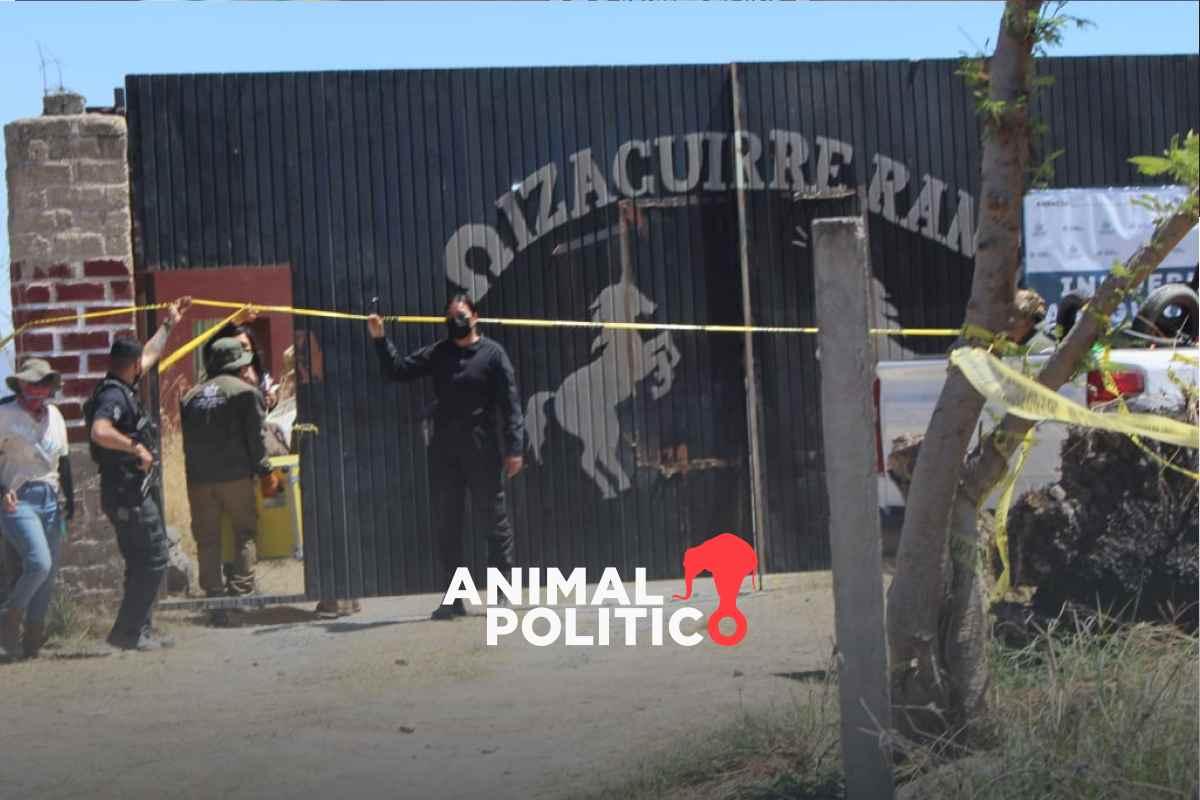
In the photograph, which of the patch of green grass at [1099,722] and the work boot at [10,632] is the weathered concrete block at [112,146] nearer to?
the work boot at [10,632]

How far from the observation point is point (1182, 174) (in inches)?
181

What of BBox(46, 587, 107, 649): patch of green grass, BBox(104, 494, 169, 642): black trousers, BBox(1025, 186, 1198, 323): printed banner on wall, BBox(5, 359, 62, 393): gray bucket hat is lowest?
BBox(46, 587, 107, 649): patch of green grass

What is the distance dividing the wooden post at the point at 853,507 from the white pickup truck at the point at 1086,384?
220cm

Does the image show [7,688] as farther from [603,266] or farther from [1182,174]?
[1182,174]

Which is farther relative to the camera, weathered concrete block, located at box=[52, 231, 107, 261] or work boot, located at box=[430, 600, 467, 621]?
work boot, located at box=[430, 600, 467, 621]

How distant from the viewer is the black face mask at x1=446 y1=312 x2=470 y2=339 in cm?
880

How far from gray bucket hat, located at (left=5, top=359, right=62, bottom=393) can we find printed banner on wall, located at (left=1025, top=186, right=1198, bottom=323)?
5.75 metres

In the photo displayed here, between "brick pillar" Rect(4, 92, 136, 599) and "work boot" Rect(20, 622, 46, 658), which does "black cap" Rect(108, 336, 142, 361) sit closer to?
"brick pillar" Rect(4, 92, 136, 599)

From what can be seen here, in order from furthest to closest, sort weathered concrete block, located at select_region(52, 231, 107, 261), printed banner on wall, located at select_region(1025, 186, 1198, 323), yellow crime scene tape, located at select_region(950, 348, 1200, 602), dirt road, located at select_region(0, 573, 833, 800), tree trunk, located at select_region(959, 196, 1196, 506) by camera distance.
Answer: printed banner on wall, located at select_region(1025, 186, 1198, 323)
weathered concrete block, located at select_region(52, 231, 107, 261)
dirt road, located at select_region(0, 573, 833, 800)
tree trunk, located at select_region(959, 196, 1196, 506)
yellow crime scene tape, located at select_region(950, 348, 1200, 602)

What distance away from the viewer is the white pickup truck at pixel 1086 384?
303 inches

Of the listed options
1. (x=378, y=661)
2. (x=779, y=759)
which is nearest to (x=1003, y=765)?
(x=779, y=759)

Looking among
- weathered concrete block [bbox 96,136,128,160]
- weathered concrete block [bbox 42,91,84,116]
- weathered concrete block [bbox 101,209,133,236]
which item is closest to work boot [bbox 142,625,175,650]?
weathered concrete block [bbox 101,209,133,236]

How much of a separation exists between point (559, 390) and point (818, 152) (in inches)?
81.5

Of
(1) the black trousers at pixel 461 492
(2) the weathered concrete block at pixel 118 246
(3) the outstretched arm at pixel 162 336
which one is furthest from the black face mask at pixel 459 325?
(2) the weathered concrete block at pixel 118 246
